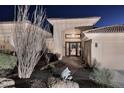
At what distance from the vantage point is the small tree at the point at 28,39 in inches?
123

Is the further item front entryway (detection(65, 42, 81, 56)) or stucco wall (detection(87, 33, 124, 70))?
front entryway (detection(65, 42, 81, 56))

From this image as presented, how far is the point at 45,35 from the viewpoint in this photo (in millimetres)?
3125

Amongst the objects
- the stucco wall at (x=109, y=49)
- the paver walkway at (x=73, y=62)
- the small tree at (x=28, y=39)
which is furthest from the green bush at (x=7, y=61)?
the stucco wall at (x=109, y=49)

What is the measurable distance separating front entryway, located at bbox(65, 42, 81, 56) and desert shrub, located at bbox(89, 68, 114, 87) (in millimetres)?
345

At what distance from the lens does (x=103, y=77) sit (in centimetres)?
305

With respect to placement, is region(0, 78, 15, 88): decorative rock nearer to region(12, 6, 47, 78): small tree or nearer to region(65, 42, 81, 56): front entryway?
region(12, 6, 47, 78): small tree

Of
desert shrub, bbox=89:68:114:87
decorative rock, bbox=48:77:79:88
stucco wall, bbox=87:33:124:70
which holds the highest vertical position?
stucco wall, bbox=87:33:124:70

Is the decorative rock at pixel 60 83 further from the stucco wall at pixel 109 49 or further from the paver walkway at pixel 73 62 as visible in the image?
the stucco wall at pixel 109 49

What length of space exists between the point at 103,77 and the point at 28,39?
3.51ft

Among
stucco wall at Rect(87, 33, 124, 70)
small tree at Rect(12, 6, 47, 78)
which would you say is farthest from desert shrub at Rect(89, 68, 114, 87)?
small tree at Rect(12, 6, 47, 78)

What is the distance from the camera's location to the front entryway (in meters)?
3.13

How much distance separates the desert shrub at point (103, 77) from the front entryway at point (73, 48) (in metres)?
0.35

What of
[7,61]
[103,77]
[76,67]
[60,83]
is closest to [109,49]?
[103,77]
